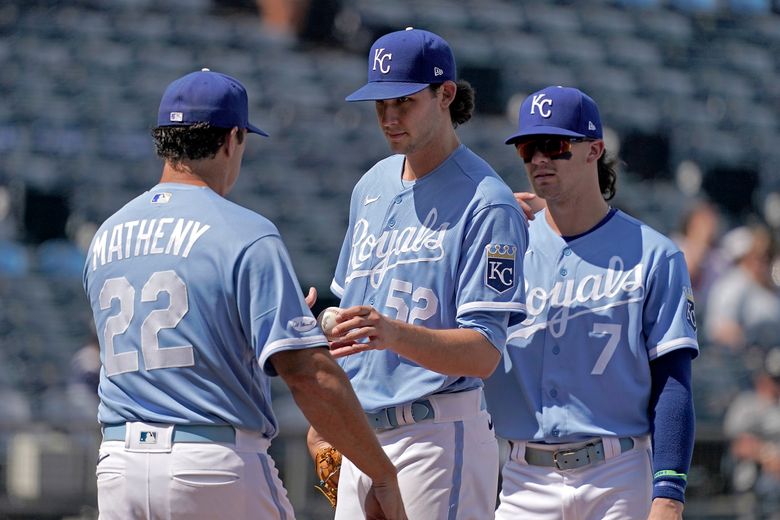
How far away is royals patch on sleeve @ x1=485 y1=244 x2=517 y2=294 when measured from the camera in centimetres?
296

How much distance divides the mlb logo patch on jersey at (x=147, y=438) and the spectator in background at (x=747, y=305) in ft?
20.1

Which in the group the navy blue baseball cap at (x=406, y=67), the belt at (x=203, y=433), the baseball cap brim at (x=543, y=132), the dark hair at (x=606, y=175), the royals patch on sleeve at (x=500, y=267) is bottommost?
the belt at (x=203, y=433)

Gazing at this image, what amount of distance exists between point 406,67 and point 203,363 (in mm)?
923

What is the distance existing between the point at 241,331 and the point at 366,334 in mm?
265

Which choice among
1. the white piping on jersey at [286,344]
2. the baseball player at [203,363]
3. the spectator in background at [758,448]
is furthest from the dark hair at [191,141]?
the spectator in background at [758,448]

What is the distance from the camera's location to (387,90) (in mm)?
3045

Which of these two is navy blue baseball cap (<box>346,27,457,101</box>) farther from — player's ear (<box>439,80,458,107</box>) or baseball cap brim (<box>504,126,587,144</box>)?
baseball cap brim (<box>504,126,587,144</box>)

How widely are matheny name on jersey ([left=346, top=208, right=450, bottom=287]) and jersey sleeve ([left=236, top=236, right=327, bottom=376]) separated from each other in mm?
532

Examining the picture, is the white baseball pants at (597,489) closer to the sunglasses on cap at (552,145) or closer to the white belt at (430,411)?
the white belt at (430,411)

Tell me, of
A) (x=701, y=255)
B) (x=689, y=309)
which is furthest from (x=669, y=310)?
(x=701, y=255)

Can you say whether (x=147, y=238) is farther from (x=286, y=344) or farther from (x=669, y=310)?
(x=669, y=310)

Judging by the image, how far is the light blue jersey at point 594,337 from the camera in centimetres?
317

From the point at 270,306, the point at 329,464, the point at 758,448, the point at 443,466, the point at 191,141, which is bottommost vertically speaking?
the point at 758,448

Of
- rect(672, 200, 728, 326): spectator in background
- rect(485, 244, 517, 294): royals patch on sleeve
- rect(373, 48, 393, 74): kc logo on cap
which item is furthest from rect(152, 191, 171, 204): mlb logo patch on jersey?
rect(672, 200, 728, 326): spectator in background
